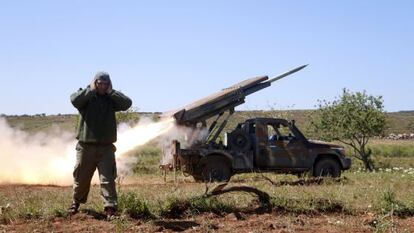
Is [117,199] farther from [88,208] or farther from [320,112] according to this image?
[320,112]

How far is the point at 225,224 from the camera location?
7.61m

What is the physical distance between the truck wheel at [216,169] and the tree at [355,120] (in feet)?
47.8

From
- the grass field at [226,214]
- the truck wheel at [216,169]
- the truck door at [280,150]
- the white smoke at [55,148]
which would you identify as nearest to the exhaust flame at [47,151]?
the white smoke at [55,148]

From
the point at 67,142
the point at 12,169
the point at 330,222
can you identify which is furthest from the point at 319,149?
the point at 330,222

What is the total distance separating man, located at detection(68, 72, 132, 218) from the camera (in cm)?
811

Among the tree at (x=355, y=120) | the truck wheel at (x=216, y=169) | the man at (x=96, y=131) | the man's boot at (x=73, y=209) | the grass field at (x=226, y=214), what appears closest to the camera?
the grass field at (x=226, y=214)

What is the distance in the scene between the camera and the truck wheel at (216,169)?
1684cm

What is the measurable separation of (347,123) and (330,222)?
23086 millimetres

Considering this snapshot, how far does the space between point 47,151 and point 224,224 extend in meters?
11.7

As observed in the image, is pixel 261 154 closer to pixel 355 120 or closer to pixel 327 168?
pixel 327 168

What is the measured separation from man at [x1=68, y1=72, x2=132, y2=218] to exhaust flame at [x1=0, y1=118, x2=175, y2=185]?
8589mm

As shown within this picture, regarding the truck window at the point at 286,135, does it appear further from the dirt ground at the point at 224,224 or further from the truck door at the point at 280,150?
the dirt ground at the point at 224,224

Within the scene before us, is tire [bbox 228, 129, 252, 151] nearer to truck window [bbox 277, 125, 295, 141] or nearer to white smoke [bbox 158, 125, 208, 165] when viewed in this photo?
white smoke [bbox 158, 125, 208, 165]

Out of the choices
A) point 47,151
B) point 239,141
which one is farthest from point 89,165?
point 47,151
